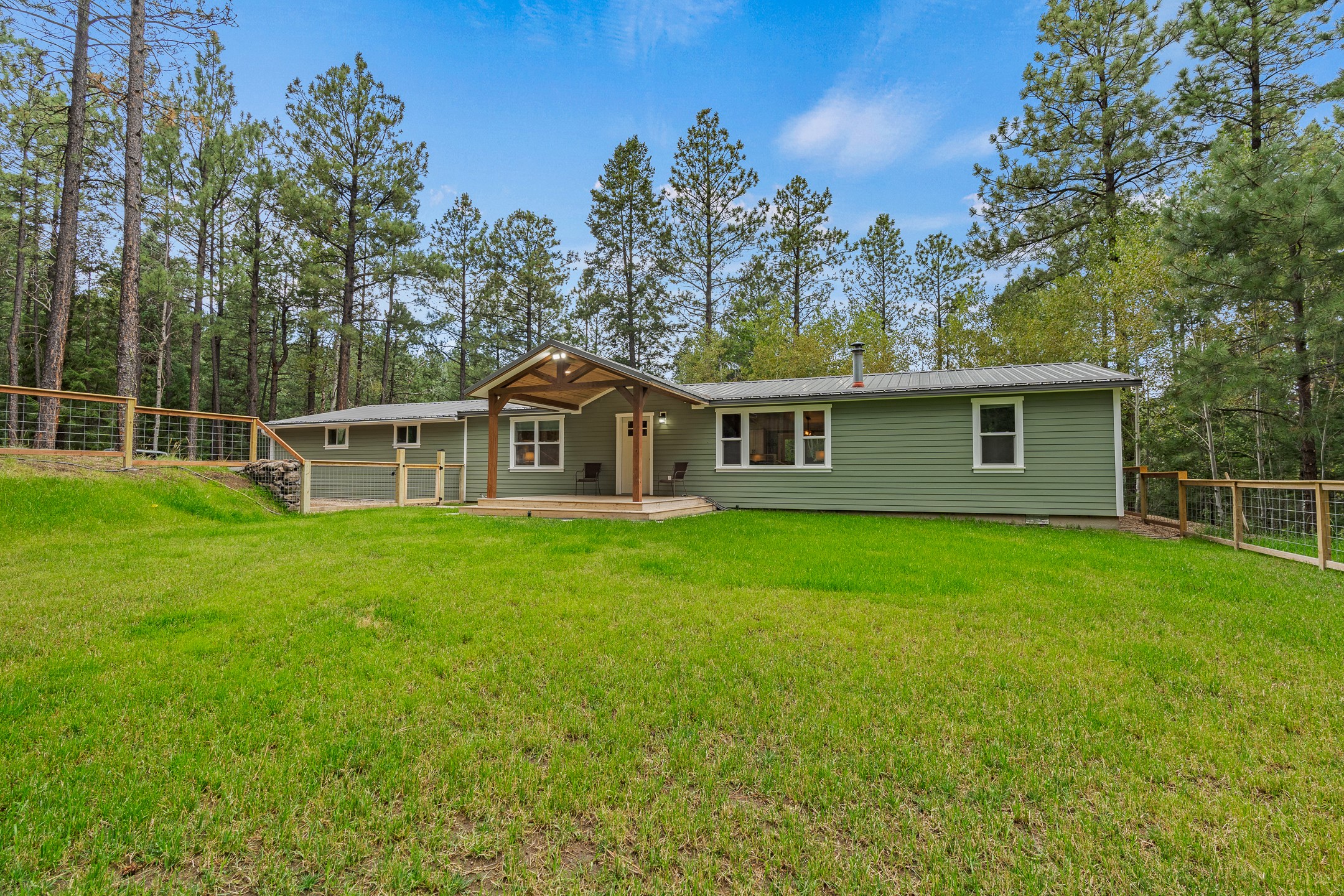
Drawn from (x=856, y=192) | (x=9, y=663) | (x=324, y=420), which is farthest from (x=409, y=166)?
(x=9, y=663)

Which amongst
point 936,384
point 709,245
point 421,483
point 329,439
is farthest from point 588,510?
point 709,245

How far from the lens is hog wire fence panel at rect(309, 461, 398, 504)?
15.4 meters

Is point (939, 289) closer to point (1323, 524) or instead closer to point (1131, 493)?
point (1131, 493)

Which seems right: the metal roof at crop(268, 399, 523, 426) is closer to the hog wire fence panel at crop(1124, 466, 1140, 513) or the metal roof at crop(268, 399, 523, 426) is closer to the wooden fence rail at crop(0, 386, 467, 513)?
the wooden fence rail at crop(0, 386, 467, 513)

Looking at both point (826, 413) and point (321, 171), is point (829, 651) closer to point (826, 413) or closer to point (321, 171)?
point (826, 413)

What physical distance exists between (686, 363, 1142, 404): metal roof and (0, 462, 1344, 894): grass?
5.07 m

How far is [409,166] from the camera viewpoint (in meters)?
18.8

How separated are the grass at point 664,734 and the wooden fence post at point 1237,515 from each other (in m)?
3.24

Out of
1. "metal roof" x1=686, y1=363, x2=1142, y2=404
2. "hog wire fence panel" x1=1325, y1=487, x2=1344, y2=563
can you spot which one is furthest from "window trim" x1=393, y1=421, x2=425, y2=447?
"hog wire fence panel" x1=1325, y1=487, x2=1344, y2=563

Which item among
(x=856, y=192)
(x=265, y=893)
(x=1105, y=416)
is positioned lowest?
(x=265, y=893)

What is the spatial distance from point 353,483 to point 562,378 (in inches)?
390

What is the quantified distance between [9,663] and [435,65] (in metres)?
14.4

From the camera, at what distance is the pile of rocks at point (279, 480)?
9930 mm

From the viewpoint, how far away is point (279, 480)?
9.96m
